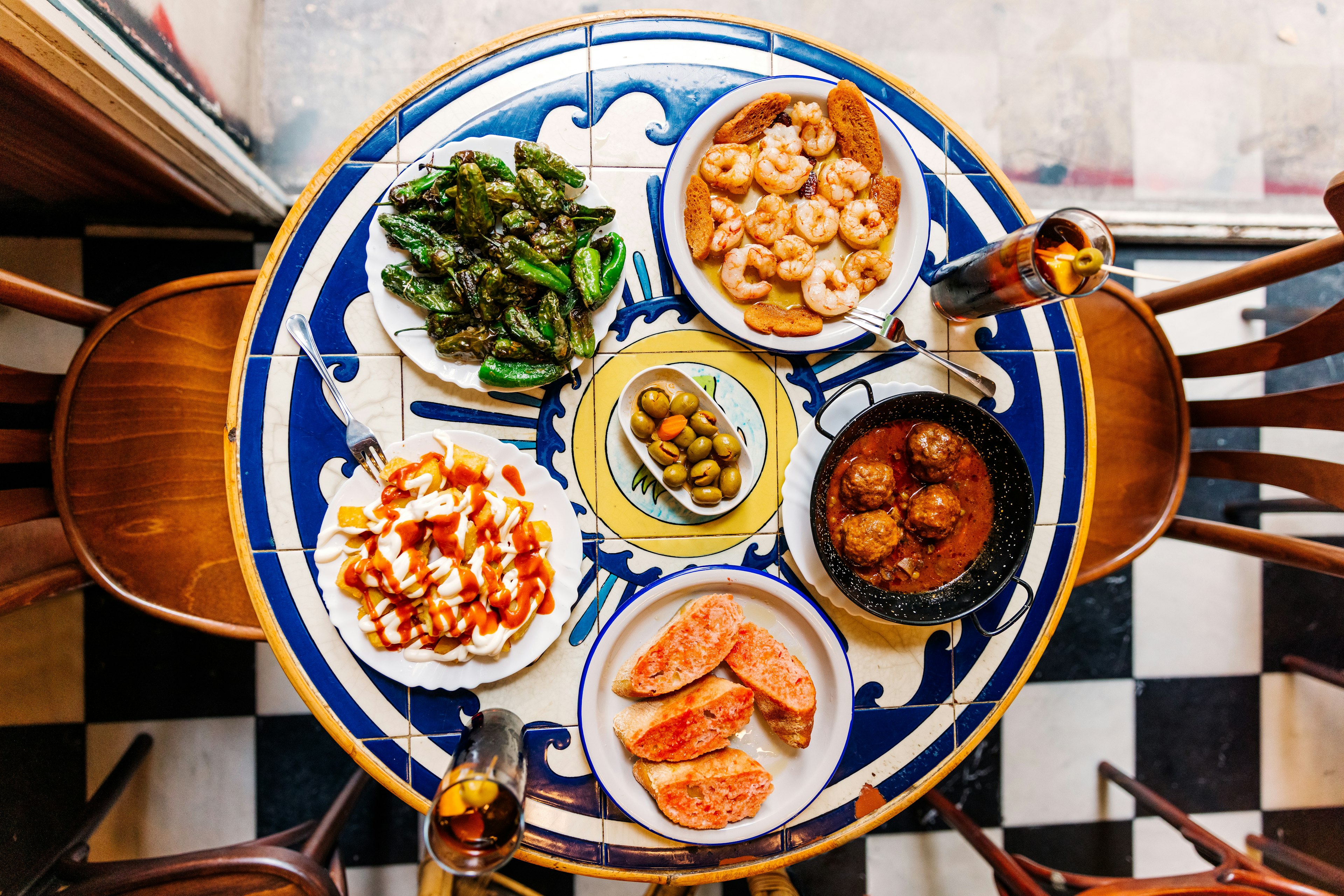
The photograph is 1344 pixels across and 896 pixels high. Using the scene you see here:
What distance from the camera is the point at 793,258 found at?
1721 mm

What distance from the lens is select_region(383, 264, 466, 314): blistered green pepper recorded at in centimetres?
164

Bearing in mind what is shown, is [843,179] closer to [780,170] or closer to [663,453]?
[780,170]

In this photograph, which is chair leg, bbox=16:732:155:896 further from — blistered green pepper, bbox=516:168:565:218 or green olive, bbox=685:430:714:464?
blistered green pepper, bbox=516:168:565:218

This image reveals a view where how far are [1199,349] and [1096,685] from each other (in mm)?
1554

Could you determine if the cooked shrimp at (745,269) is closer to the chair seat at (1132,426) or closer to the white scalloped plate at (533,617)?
the white scalloped plate at (533,617)

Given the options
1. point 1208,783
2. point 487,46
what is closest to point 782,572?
point 487,46

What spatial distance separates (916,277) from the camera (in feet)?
5.76

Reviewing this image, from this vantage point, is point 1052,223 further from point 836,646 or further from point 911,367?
point 836,646

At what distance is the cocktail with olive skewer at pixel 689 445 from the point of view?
1.69m

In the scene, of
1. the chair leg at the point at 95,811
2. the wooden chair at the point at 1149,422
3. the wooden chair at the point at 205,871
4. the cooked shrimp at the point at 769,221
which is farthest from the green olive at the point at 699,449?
the chair leg at the point at 95,811

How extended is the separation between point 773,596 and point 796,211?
3.36ft

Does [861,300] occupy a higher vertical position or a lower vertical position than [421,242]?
lower

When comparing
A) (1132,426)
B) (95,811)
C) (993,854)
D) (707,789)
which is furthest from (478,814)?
(1132,426)

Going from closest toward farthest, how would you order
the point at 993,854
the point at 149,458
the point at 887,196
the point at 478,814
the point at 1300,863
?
1. the point at 478,814
2. the point at 887,196
3. the point at 149,458
4. the point at 993,854
5. the point at 1300,863
